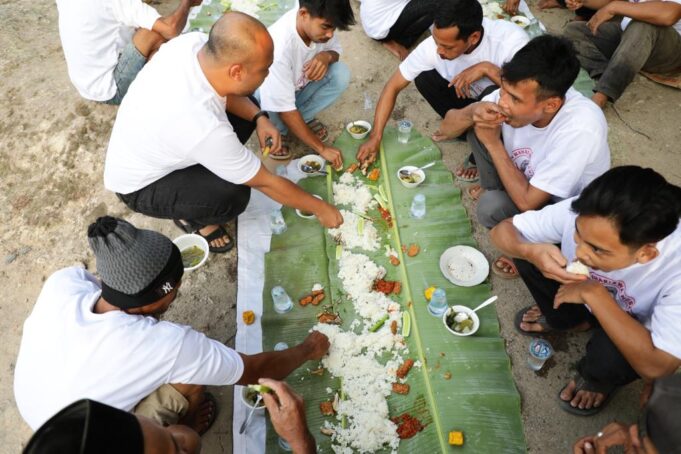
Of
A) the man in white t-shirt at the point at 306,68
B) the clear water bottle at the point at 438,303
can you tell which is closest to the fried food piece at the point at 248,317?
the clear water bottle at the point at 438,303

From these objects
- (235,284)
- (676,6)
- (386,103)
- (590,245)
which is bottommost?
(235,284)

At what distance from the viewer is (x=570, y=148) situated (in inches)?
121

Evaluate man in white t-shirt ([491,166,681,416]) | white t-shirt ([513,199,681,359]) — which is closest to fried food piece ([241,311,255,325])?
man in white t-shirt ([491,166,681,416])

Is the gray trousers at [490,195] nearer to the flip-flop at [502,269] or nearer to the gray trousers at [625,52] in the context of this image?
the flip-flop at [502,269]

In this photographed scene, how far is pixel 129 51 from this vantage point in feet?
15.4

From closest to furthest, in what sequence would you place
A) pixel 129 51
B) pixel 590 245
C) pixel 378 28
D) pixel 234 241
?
pixel 590 245
pixel 234 241
pixel 129 51
pixel 378 28

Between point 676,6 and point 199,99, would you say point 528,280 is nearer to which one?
point 199,99

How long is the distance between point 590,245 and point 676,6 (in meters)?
3.70

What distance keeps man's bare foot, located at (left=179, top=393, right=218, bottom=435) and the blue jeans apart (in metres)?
3.05

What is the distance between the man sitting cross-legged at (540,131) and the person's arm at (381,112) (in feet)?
3.30

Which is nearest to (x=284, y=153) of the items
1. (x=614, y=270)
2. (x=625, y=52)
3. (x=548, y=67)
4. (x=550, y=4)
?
(x=548, y=67)

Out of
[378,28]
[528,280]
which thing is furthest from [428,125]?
[528,280]

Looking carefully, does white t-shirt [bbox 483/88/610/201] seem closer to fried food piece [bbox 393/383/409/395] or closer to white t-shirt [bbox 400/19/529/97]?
white t-shirt [bbox 400/19/529/97]

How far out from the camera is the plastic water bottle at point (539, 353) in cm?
322
